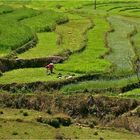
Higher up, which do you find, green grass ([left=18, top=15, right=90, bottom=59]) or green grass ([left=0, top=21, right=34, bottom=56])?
green grass ([left=0, top=21, right=34, bottom=56])

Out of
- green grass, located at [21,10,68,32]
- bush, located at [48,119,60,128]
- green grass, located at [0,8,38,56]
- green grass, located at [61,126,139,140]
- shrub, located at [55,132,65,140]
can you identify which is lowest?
green grass, located at [21,10,68,32]

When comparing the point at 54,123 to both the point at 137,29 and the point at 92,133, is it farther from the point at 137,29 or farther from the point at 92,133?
the point at 137,29

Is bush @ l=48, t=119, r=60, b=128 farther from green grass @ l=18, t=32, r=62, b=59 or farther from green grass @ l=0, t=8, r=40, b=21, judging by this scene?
green grass @ l=0, t=8, r=40, b=21

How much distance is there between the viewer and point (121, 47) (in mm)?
41344

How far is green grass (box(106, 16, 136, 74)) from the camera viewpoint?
115 ft

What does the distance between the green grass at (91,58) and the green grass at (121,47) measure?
0.73m

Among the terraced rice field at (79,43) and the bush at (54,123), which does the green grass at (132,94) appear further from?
the bush at (54,123)

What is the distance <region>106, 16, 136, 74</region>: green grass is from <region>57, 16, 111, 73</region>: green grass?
73 cm

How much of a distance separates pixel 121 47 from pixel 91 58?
17.8ft

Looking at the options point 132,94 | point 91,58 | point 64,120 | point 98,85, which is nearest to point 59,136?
point 64,120

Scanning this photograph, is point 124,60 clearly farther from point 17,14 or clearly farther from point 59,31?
point 17,14

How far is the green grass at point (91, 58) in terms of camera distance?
110ft

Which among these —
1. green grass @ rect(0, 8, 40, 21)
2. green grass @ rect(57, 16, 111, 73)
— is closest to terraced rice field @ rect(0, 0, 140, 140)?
green grass @ rect(57, 16, 111, 73)

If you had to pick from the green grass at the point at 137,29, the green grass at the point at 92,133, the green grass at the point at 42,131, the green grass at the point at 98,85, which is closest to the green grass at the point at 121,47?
the green grass at the point at 137,29
